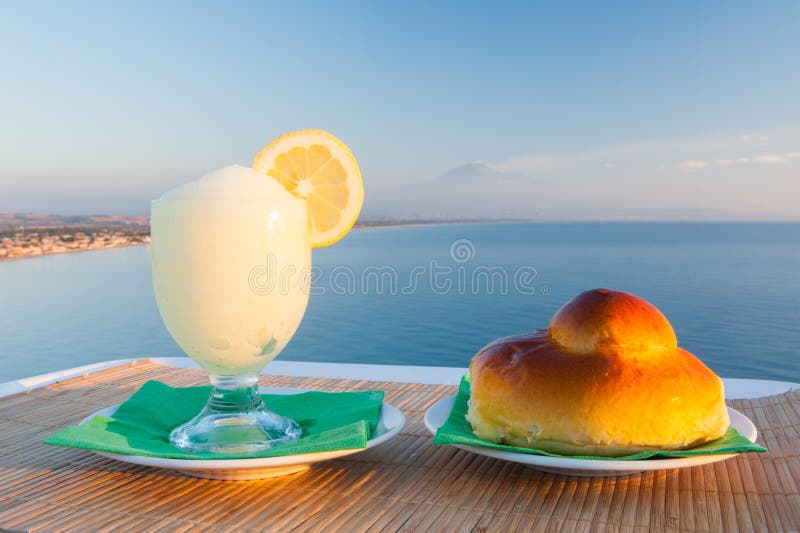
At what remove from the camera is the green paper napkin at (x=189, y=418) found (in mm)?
1045

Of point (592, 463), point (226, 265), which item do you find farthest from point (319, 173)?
point (592, 463)

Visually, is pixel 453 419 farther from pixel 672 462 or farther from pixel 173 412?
pixel 173 412

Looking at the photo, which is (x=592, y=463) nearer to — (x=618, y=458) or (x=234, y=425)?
(x=618, y=458)

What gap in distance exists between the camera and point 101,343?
866 centimetres

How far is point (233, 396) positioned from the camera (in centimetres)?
128

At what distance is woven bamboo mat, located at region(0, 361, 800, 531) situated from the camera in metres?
0.91

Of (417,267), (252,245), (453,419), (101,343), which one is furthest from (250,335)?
(417,267)

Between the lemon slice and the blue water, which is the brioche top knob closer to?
the lemon slice

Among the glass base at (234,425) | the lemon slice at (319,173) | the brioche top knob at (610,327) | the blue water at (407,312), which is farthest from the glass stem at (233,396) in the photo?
the blue water at (407,312)

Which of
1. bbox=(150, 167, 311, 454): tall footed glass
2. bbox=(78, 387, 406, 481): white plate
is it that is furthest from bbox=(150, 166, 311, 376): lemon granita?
bbox=(78, 387, 406, 481): white plate

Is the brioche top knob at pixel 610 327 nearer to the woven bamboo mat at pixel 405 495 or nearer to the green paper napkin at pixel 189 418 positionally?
the woven bamboo mat at pixel 405 495

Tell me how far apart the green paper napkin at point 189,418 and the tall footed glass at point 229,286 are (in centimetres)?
6

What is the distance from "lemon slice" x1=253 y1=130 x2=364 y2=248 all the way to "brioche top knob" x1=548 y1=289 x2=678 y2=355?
542mm

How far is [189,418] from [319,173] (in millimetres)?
604
